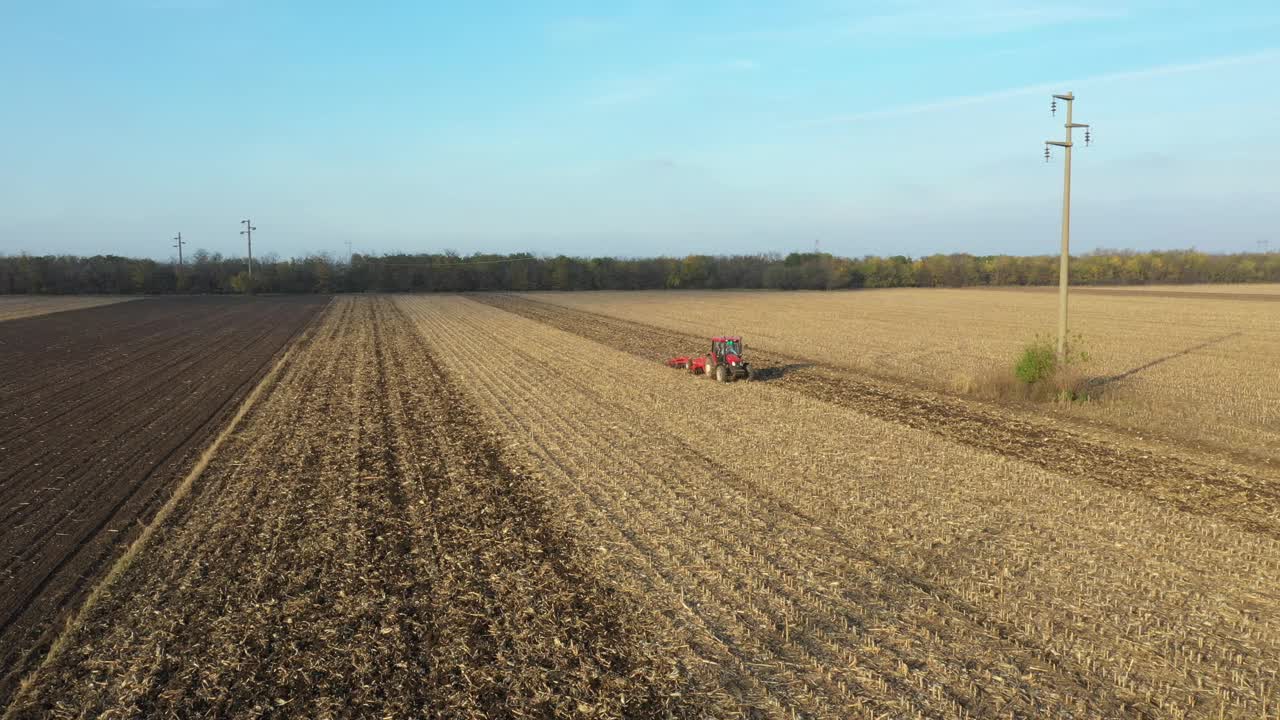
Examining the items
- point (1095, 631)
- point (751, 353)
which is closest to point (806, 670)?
point (1095, 631)

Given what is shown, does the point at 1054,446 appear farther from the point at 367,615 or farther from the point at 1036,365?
the point at 367,615

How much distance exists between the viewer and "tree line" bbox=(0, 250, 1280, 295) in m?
88.4

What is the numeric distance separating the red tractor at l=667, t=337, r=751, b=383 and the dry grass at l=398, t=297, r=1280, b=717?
603cm

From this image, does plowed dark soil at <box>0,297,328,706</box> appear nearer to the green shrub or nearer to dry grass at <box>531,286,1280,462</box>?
dry grass at <box>531,286,1280,462</box>

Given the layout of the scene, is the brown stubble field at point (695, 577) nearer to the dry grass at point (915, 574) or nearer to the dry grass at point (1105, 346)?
the dry grass at point (915, 574)

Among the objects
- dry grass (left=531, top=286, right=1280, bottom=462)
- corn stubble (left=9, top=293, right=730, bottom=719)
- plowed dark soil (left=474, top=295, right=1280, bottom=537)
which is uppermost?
dry grass (left=531, top=286, right=1280, bottom=462)

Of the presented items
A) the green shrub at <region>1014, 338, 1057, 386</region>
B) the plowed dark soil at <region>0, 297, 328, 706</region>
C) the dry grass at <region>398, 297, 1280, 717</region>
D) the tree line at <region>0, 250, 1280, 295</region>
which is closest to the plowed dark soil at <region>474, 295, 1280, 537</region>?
the dry grass at <region>398, 297, 1280, 717</region>

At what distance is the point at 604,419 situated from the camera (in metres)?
16.5

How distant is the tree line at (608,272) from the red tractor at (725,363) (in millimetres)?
77837

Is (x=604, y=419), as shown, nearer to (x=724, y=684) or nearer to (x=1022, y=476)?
(x=1022, y=476)

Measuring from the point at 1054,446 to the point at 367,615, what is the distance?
1174 centimetres

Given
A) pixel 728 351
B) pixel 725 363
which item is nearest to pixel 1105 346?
pixel 728 351

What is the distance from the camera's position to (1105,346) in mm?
30031

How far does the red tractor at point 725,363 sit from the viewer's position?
842 inches
